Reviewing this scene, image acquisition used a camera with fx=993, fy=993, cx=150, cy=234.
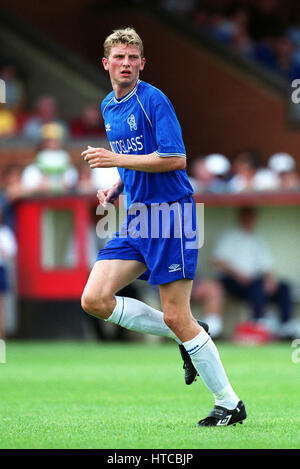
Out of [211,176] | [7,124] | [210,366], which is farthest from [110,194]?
[7,124]

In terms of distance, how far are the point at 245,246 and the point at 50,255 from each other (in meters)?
2.89

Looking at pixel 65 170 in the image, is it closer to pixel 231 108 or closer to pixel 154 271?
pixel 231 108

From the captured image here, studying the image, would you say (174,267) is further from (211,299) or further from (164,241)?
(211,299)

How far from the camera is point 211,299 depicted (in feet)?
46.9

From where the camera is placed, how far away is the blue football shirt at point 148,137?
6.00 metres

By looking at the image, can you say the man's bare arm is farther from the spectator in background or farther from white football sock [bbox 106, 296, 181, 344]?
the spectator in background

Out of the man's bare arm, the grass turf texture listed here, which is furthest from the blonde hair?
the grass turf texture

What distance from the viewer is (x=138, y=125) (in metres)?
6.21

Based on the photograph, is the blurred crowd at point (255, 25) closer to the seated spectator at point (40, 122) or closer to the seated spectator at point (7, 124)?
the seated spectator at point (40, 122)

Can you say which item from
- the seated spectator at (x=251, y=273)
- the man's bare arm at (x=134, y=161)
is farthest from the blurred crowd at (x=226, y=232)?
the man's bare arm at (x=134, y=161)

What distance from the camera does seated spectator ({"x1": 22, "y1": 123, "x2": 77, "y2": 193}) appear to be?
14938 millimetres

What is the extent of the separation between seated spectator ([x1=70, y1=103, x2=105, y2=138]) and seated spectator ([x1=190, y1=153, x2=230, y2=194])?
3.03 meters

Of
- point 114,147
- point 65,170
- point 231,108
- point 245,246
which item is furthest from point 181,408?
point 231,108
